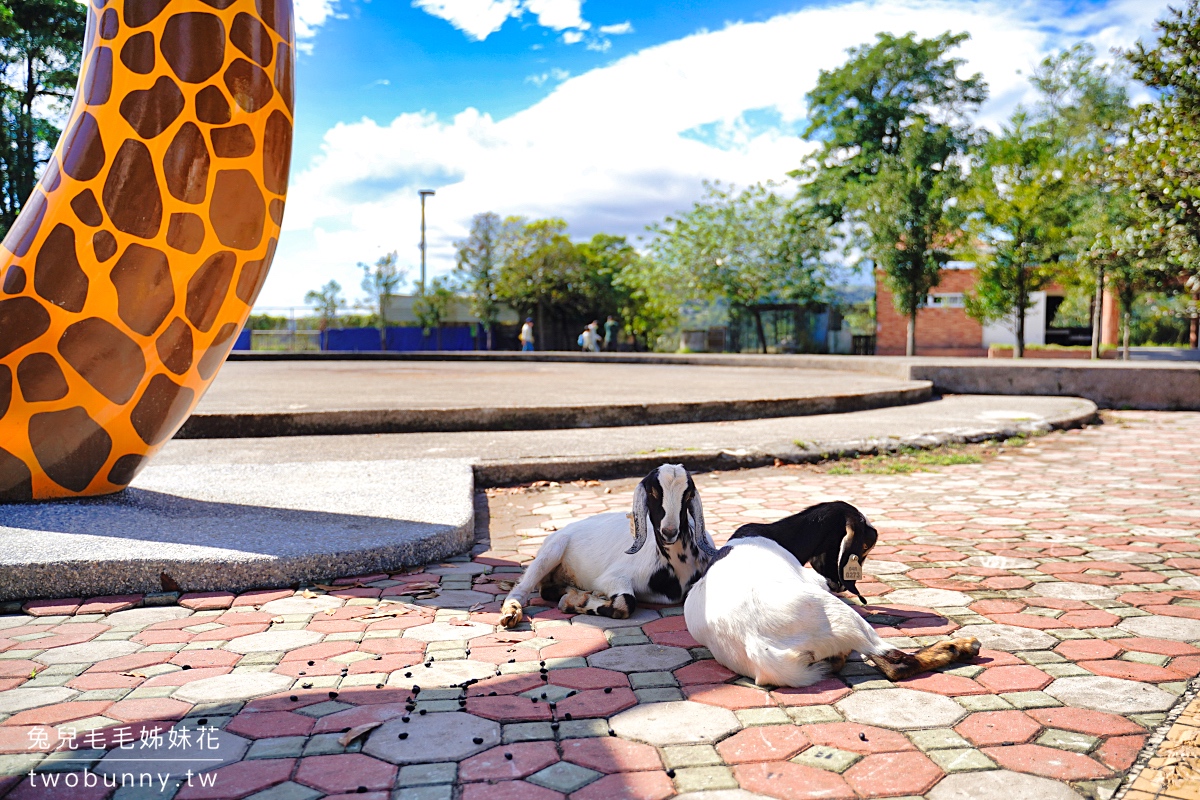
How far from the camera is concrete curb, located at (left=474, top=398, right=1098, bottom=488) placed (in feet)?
22.2

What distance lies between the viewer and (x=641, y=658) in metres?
3.05

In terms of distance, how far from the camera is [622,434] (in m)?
8.55

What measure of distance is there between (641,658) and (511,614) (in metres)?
0.63

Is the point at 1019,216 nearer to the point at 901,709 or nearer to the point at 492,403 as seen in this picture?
the point at 492,403

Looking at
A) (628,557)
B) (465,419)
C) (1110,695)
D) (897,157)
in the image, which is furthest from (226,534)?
(897,157)

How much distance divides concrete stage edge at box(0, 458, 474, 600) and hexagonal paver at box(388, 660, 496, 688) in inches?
52.6

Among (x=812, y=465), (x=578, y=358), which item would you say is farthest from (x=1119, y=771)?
(x=578, y=358)

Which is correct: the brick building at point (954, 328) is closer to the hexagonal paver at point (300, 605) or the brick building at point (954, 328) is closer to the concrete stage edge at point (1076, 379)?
the concrete stage edge at point (1076, 379)

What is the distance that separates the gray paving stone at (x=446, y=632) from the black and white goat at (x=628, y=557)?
0.34ft

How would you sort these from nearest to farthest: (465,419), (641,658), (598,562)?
(641,658) < (598,562) < (465,419)

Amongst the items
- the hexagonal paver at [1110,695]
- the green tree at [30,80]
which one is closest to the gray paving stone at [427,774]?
the hexagonal paver at [1110,695]

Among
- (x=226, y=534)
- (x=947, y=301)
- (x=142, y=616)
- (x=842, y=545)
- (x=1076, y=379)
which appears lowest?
(x=142, y=616)

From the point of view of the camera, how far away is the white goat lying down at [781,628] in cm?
276

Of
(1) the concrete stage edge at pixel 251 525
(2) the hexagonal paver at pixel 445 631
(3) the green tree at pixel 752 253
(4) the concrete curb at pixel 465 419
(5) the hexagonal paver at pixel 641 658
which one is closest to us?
(5) the hexagonal paver at pixel 641 658
